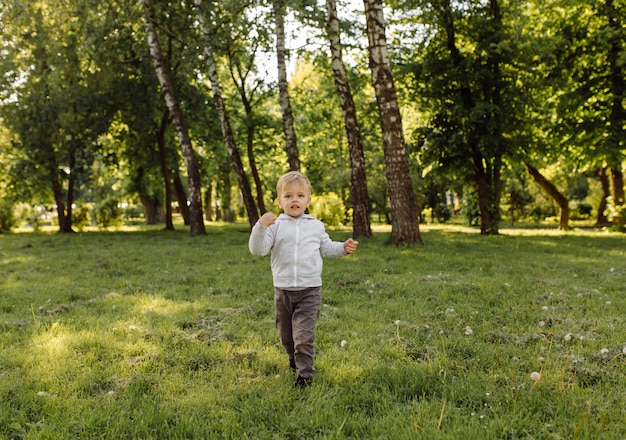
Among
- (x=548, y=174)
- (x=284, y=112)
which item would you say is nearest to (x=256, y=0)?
(x=284, y=112)

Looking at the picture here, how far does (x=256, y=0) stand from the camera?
1462 centimetres

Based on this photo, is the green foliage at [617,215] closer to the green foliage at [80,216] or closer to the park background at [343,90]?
the park background at [343,90]

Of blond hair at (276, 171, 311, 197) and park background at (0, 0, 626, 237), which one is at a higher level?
park background at (0, 0, 626, 237)

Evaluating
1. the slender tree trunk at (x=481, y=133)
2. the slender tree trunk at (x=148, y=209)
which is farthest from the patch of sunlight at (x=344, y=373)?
the slender tree trunk at (x=148, y=209)

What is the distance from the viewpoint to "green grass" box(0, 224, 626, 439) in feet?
11.6

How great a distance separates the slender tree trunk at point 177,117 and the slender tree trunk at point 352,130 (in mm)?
7655

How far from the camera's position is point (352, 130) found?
1573cm

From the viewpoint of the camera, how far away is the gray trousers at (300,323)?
4.30 meters

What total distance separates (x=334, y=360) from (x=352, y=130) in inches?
468

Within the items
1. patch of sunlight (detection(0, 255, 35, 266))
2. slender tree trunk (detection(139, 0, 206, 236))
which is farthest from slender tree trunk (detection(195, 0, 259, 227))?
patch of sunlight (detection(0, 255, 35, 266))

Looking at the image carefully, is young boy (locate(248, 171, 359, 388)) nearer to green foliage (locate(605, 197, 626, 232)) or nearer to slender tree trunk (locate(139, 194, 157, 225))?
green foliage (locate(605, 197, 626, 232))

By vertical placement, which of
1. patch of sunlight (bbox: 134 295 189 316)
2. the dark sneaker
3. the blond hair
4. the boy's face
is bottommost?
the dark sneaker

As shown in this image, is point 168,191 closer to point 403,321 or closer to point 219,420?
point 403,321

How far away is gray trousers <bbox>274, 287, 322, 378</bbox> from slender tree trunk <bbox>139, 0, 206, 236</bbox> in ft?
54.1
